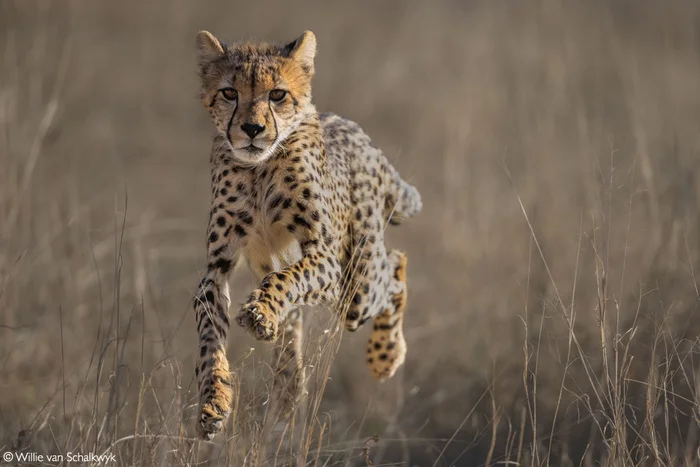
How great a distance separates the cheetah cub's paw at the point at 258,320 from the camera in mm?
3357

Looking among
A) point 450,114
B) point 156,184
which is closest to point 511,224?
point 450,114

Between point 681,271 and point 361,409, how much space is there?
5.90ft

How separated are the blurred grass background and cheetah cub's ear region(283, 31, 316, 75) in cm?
44

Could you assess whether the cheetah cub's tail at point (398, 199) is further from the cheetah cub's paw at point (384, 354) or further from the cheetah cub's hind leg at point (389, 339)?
the cheetah cub's paw at point (384, 354)

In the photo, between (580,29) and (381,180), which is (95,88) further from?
(381,180)

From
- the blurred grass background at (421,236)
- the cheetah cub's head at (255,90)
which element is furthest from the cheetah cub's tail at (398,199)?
the cheetah cub's head at (255,90)

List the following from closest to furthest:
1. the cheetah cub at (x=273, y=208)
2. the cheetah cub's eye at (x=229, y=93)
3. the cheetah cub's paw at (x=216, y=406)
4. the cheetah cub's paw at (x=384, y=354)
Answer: the cheetah cub's paw at (x=216, y=406)
the cheetah cub at (x=273, y=208)
the cheetah cub's eye at (x=229, y=93)
the cheetah cub's paw at (x=384, y=354)

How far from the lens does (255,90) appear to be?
3889 millimetres

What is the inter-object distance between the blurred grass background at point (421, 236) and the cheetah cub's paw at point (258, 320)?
0.62ft

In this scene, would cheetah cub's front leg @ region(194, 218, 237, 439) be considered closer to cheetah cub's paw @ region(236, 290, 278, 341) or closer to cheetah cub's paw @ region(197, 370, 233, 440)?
cheetah cub's paw @ region(197, 370, 233, 440)

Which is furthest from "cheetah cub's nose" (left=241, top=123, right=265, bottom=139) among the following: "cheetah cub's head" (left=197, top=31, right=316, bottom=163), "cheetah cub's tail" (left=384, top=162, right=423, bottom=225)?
"cheetah cub's tail" (left=384, top=162, right=423, bottom=225)

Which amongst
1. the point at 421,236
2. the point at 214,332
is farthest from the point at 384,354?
the point at 421,236

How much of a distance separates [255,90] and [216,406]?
99cm

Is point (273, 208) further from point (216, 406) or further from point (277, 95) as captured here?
point (216, 406)
